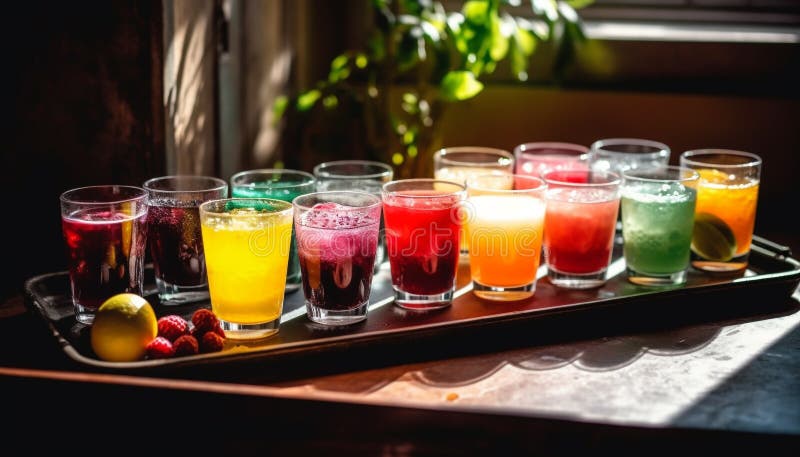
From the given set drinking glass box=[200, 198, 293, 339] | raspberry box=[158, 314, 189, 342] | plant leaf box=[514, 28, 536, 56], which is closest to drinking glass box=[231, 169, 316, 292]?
drinking glass box=[200, 198, 293, 339]

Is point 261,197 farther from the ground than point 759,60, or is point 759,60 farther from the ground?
point 759,60

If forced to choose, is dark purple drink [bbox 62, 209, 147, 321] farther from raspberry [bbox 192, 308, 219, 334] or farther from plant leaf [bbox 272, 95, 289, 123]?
plant leaf [bbox 272, 95, 289, 123]

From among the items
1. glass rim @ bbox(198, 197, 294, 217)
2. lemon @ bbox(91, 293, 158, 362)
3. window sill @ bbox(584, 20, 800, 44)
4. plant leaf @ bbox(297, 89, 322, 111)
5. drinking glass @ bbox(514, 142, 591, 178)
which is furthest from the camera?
window sill @ bbox(584, 20, 800, 44)

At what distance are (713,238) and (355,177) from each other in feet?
2.40

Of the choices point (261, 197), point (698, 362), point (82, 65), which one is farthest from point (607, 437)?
point (82, 65)

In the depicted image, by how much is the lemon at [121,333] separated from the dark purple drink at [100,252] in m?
0.13

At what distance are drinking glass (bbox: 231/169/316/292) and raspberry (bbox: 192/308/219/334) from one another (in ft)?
0.82

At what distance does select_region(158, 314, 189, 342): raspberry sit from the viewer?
1.47 meters

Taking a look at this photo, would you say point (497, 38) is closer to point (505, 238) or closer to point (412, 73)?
point (412, 73)

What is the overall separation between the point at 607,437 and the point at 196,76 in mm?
1270

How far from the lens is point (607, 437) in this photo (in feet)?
4.04

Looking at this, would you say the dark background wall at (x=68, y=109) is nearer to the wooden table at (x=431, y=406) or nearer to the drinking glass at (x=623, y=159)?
the wooden table at (x=431, y=406)

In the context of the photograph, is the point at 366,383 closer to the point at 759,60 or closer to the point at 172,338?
the point at 172,338

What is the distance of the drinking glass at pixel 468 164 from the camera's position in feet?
6.31
